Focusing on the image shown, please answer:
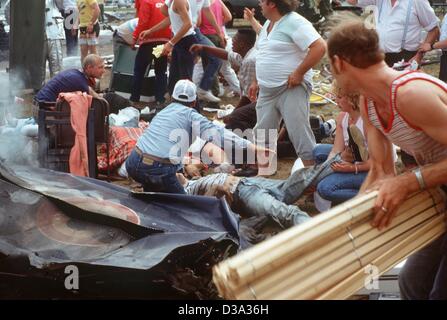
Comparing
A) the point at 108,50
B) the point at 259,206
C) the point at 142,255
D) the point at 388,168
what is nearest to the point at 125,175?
the point at 259,206

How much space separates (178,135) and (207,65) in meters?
3.75

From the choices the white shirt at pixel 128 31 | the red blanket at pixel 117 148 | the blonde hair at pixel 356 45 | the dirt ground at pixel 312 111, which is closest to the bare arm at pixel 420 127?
the blonde hair at pixel 356 45

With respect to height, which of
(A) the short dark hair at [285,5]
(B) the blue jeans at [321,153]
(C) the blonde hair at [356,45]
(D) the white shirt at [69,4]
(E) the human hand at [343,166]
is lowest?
(D) the white shirt at [69,4]

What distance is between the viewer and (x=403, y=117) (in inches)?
111

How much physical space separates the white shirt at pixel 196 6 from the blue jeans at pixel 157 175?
12.2 feet

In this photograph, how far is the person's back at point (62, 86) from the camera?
6586mm

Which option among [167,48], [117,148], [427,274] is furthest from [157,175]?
[167,48]

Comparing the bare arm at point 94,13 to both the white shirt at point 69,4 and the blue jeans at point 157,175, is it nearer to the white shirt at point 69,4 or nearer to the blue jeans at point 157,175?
the white shirt at point 69,4

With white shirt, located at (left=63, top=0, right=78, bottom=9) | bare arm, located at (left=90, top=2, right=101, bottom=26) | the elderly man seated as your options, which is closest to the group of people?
the elderly man seated

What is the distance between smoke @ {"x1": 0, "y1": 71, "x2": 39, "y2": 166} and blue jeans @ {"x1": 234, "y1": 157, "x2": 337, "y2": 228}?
180 centimetres

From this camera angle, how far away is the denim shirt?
5457 millimetres

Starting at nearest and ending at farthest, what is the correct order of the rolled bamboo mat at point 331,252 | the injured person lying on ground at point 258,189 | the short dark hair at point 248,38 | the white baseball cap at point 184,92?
the rolled bamboo mat at point 331,252
the injured person lying on ground at point 258,189
the white baseball cap at point 184,92
the short dark hair at point 248,38

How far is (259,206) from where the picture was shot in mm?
5340

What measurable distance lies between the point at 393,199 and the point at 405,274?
0.66 metres
